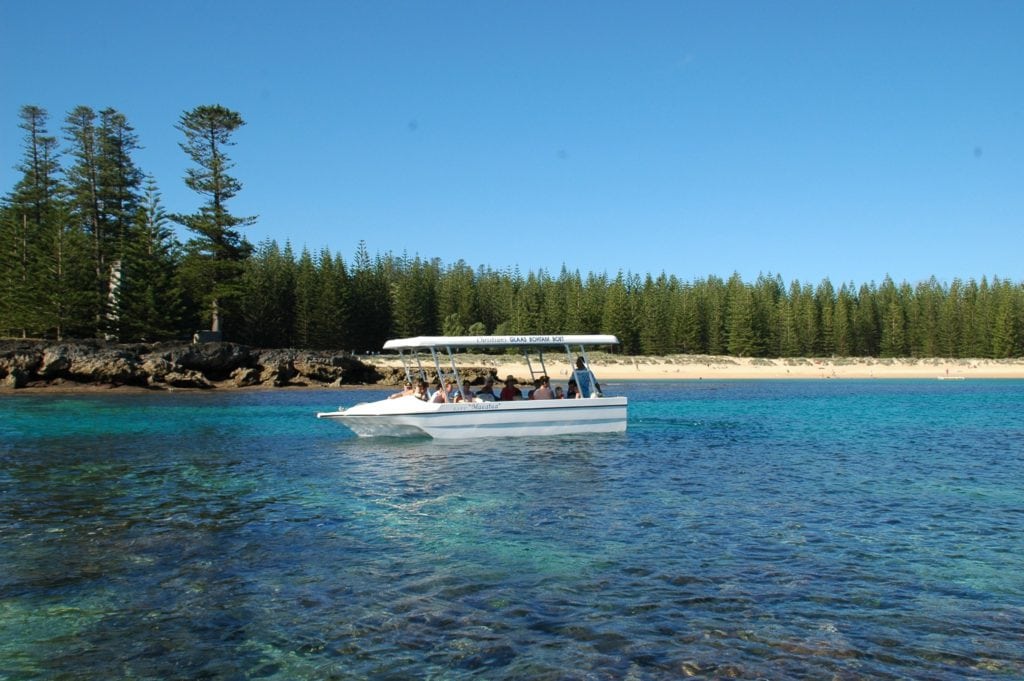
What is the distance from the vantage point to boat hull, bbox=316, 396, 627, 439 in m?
21.9

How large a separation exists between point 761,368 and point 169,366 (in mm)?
67182

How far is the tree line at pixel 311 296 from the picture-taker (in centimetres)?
6012

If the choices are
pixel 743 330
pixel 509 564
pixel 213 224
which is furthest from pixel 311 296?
pixel 509 564

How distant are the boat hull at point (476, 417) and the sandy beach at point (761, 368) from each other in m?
46.9

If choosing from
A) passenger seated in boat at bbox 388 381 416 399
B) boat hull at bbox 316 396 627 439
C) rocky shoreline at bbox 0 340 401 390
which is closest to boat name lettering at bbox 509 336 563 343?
boat hull at bbox 316 396 627 439

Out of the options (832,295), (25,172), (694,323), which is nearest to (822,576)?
(25,172)

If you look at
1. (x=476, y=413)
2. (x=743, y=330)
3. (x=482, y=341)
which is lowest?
(x=476, y=413)

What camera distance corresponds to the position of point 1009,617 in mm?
7633

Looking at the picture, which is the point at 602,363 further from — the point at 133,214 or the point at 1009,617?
the point at 1009,617

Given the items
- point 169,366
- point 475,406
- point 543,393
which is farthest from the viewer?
point 169,366

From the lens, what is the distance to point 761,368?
3612 inches

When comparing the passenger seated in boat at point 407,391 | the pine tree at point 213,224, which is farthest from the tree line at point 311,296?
the passenger seated in boat at point 407,391

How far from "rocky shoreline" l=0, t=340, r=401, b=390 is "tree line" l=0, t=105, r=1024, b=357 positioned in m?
9.21

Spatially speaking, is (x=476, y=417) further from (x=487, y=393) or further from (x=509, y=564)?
(x=509, y=564)
